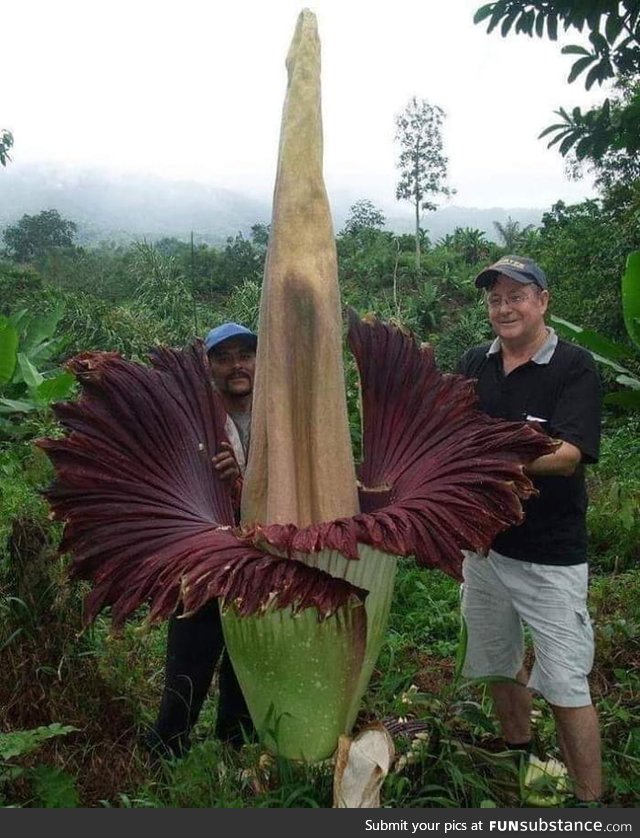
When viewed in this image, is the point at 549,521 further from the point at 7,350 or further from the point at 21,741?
the point at 7,350

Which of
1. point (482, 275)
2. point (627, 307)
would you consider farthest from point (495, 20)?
point (482, 275)

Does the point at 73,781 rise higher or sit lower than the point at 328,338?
lower

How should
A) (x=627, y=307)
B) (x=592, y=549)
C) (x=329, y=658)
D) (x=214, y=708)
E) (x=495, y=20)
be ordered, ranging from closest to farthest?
(x=329, y=658) < (x=214, y=708) < (x=495, y=20) < (x=592, y=549) < (x=627, y=307)

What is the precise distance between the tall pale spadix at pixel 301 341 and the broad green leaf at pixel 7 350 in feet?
24.1

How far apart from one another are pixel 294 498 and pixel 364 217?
1362 inches

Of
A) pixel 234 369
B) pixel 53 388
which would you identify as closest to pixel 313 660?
pixel 234 369

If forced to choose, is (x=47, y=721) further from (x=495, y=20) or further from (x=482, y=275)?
(x=495, y=20)

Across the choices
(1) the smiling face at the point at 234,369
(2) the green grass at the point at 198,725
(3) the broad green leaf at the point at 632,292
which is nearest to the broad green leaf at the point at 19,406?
(2) the green grass at the point at 198,725

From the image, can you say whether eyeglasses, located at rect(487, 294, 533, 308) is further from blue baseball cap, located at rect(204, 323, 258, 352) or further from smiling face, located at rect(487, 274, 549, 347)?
blue baseball cap, located at rect(204, 323, 258, 352)

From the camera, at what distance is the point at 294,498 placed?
5.14 ft

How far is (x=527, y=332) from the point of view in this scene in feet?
7.86

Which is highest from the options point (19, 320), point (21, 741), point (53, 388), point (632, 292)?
point (632, 292)

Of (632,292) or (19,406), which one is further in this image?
(19,406)

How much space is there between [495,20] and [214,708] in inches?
164
